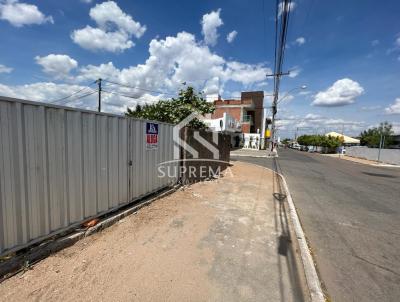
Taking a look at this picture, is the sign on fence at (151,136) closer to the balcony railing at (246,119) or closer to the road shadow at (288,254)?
the road shadow at (288,254)

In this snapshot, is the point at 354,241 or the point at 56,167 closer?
the point at 56,167

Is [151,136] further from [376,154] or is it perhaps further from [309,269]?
[376,154]

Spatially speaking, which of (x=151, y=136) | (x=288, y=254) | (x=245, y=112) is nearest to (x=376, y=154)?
(x=245, y=112)

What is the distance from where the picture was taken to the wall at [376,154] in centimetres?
2662

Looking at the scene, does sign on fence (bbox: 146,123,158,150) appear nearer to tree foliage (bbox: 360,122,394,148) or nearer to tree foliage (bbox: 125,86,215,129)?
tree foliage (bbox: 125,86,215,129)

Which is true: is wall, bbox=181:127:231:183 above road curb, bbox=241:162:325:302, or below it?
above

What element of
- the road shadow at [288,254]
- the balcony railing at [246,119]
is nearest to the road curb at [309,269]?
the road shadow at [288,254]

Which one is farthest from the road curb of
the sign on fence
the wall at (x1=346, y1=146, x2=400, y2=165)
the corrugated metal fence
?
the wall at (x1=346, y1=146, x2=400, y2=165)

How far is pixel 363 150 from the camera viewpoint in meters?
34.0

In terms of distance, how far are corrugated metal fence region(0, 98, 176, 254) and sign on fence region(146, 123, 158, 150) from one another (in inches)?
23.0

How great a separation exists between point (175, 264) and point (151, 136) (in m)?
3.54

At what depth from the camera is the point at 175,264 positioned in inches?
128

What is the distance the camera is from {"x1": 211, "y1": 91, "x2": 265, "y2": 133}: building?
141 feet

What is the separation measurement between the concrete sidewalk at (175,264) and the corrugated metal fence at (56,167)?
548mm
